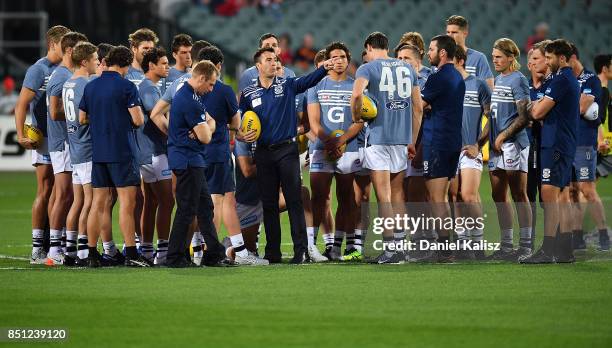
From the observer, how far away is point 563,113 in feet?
40.0

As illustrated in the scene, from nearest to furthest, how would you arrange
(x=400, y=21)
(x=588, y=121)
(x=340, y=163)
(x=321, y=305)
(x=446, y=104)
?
1. (x=321, y=305)
2. (x=446, y=104)
3. (x=340, y=163)
4. (x=588, y=121)
5. (x=400, y=21)

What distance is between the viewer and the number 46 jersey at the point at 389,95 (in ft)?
40.5

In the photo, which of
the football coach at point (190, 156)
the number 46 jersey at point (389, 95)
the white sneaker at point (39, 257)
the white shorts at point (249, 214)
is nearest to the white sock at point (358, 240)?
the white shorts at point (249, 214)

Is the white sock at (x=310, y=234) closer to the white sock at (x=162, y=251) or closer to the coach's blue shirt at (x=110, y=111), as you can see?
the white sock at (x=162, y=251)

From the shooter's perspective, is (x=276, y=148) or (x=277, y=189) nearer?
(x=276, y=148)

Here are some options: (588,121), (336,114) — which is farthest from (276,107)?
(588,121)

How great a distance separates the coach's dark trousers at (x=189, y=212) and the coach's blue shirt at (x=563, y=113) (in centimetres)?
350

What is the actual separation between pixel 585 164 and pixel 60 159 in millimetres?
5958

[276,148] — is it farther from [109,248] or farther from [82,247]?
[82,247]

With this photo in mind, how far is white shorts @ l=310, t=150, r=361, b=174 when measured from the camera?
13.0 metres

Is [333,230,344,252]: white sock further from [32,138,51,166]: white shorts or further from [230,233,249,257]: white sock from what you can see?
[32,138,51,166]: white shorts

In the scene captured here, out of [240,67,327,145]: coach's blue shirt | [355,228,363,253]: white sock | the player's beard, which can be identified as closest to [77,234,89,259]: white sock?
[240,67,327,145]: coach's blue shirt

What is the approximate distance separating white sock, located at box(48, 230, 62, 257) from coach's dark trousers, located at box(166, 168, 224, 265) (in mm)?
1501

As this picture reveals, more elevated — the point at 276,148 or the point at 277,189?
the point at 276,148
